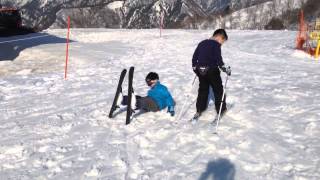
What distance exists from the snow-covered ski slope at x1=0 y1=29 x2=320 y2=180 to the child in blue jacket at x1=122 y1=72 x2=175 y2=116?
0.53 feet

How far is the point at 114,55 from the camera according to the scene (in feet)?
67.1

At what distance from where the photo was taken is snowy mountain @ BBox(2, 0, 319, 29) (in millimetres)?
65938

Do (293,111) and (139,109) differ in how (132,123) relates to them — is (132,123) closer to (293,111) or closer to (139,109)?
(139,109)

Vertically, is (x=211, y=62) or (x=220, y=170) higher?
(x=211, y=62)

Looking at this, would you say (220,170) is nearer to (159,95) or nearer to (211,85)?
(211,85)

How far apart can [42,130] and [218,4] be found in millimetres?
73730

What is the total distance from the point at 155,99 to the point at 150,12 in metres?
75.2

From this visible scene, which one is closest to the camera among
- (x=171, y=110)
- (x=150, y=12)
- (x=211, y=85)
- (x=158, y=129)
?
(x=158, y=129)

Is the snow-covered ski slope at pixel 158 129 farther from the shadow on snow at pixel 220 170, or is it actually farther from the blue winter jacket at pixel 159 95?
the blue winter jacket at pixel 159 95

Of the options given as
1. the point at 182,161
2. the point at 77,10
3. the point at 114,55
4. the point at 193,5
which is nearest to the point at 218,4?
the point at 193,5

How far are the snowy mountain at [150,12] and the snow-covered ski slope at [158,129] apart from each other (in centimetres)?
4640

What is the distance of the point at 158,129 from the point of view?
889 cm

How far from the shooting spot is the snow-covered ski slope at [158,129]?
7.07 metres

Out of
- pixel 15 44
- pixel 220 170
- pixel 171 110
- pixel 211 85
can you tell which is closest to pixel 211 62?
pixel 211 85
